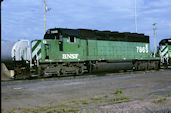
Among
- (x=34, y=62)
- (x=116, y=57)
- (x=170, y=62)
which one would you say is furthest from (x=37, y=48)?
(x=170, y=62)

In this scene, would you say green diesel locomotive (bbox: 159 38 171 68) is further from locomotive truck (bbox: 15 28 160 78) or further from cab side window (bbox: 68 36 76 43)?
cab side window (bbox: 68 36 76 43)

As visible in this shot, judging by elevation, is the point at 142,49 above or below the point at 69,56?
above

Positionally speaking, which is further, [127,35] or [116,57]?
[127,35]

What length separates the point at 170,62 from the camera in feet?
77.7

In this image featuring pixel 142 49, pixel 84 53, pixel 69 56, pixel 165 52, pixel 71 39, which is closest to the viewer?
pixel 69 56

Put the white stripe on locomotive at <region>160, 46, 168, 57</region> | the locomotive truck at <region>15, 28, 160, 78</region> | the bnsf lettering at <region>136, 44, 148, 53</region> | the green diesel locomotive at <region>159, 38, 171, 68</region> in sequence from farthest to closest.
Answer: the white stripe on locomotive at <region>160, 46, 168, 57</region> → the green diesel locomotive at <region>159, 38, 171, 68</region> → the bnsf lettering at <region>136, 44, 148, 53</region> → the locomotive truck at <region>15, 28, 160, 78</region>

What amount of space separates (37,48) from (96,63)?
16.4 feet

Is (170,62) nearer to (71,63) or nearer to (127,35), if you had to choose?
(127,35)

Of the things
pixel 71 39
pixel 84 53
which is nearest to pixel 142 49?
pixel 84 53

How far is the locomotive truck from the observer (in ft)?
48.0

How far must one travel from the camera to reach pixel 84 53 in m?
17.0

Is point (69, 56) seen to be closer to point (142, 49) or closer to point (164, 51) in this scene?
point (142, 49)

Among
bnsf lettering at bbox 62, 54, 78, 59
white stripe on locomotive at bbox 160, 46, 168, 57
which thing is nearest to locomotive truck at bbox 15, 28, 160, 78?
bnsf lettering at bbox 62, 54, 78, 59

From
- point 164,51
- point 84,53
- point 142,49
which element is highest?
point 142,49
